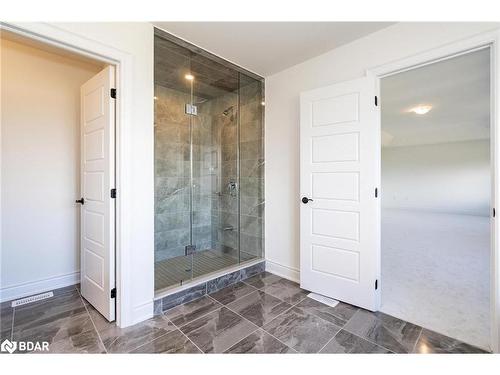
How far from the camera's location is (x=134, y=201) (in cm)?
188

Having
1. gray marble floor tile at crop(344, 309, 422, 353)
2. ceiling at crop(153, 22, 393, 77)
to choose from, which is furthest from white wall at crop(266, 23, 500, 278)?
gray marble floor tile at crop(344, 309, 422, 353)

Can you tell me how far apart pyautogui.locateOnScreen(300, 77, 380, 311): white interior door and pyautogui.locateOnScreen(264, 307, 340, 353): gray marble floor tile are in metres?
0.47

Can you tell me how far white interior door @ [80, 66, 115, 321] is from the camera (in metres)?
1.87

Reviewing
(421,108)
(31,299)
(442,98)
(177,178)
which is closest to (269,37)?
(177,178)

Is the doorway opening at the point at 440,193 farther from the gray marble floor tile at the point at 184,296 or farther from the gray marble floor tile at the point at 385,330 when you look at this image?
the gray marble floor tile at the point at 184,296

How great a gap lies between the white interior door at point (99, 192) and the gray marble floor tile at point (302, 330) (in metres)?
1.36

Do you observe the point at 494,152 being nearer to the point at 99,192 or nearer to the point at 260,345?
the point at 260,345

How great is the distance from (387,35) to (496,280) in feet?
6.87

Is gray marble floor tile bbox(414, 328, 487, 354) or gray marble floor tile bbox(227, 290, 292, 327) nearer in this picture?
gray marble floor tile bbox(414, 328, 487, 354)

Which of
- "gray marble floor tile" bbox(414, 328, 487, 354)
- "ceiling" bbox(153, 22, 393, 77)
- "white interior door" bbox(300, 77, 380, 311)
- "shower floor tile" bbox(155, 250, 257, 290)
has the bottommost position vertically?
"gray marble floor tile" bbox(414, 328, 487, 354)

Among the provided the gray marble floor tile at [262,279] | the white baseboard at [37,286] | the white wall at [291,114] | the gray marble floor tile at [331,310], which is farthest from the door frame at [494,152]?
the white baseboard at [37,286]

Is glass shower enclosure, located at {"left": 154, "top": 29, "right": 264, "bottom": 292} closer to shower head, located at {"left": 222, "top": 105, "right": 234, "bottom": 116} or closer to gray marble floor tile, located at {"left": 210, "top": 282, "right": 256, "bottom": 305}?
shower head, located at {"left": 222, "top": 105, "right": 234, "bottom": 116}
